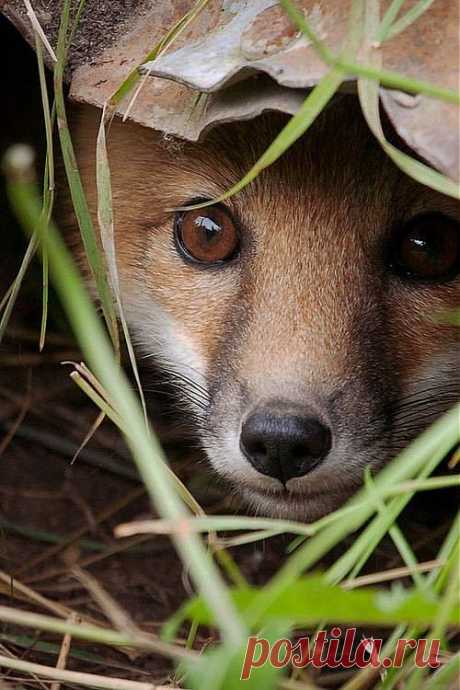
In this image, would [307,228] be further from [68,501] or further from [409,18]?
[68,501]

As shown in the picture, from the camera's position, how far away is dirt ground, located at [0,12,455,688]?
9.25 feet

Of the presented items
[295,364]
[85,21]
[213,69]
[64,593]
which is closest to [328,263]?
[295,364]

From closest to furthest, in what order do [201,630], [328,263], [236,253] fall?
1. [328,263]
2. [236,253]
3. [201,630]

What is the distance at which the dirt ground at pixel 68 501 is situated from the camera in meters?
2.82

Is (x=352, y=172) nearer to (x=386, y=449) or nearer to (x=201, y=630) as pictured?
(x=386, y=449)

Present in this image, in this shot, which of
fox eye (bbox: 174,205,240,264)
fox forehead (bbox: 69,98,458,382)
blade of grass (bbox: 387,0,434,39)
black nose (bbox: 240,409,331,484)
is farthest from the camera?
fox eye (bbox: 174,205,240,264)

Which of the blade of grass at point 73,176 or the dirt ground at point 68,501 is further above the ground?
the blade of grass at point 73,176

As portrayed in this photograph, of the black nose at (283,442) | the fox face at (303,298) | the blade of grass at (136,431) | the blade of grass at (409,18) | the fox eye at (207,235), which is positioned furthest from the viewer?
the fox eye at (207,235)

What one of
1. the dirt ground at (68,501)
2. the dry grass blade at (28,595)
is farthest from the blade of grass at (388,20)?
the dry grass blade at (28,595)

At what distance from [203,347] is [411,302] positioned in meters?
0.52

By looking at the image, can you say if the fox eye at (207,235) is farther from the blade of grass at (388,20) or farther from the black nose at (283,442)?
the blade of grass at (388,20)

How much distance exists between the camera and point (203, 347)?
2475 mm

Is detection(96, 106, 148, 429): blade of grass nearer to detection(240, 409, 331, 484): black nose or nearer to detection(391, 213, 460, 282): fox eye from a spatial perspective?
detection(240, 409, 331, 484): black nose

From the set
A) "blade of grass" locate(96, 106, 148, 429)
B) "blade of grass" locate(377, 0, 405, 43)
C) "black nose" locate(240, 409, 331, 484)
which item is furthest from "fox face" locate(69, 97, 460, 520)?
"blade of grass" locate(377, 0, 405, 43)
